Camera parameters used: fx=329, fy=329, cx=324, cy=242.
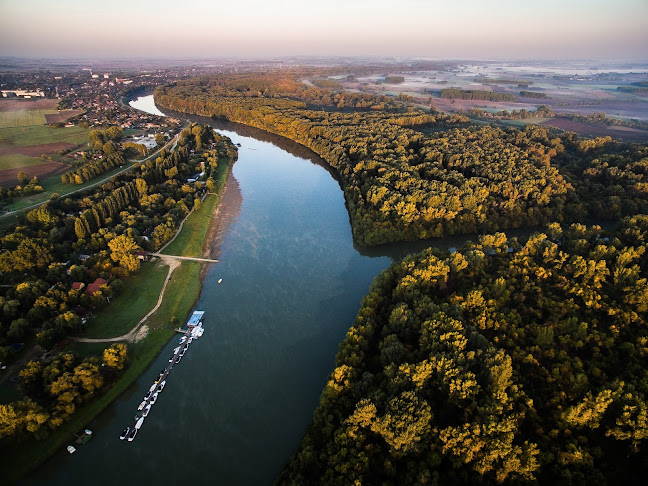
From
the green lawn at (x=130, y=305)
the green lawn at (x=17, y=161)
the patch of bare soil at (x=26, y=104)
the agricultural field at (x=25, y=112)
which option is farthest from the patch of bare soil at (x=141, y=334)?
the patch of bare soil at (x=26, y=104)

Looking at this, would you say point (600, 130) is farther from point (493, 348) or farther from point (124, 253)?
point (124, 253)

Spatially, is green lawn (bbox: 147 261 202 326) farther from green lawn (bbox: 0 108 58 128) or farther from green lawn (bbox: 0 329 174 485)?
green lawn (bbox: 0 108 58 128)

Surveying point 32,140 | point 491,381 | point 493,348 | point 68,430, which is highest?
point 32,140

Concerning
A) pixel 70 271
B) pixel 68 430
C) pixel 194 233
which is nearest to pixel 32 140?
pixel 194 233

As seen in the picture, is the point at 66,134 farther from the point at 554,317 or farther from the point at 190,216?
the point at 554,317

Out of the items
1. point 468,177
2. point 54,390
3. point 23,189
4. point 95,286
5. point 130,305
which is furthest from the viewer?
point 468,177

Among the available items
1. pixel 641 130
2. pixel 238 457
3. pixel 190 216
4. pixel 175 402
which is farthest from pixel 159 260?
pixel 641 130
